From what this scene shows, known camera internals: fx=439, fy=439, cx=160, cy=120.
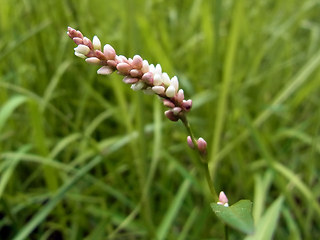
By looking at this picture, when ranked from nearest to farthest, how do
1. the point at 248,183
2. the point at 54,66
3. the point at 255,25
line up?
the point at 248,183
the point at 54,66
the point at 255,25

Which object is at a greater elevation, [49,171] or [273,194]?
[49,171]

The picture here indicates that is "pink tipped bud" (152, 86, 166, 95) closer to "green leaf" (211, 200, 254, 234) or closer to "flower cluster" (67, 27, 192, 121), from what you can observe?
"flower cluster" (67, 27, 192, 121)

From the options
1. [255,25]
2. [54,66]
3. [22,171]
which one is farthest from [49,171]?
[255,25]

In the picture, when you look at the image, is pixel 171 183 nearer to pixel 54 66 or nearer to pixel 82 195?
pixel 82 195

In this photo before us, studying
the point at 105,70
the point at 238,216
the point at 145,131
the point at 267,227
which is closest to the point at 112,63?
the point at 105,70

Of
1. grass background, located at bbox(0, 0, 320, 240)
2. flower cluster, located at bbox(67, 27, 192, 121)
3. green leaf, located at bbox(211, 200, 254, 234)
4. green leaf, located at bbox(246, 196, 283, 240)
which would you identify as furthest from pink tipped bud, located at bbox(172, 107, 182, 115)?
grass background, located at bbox(0, 0, 320, 240)

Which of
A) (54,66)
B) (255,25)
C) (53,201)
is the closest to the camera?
(53,201)

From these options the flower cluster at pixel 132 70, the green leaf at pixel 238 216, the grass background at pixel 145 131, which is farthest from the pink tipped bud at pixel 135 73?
the grass background at pixel 145 131

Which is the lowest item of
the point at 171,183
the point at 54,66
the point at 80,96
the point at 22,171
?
the point at 171,183

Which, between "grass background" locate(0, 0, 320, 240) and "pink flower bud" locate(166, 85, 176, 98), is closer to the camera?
"pink flower bud" locate(166, 85, 176, 98)
